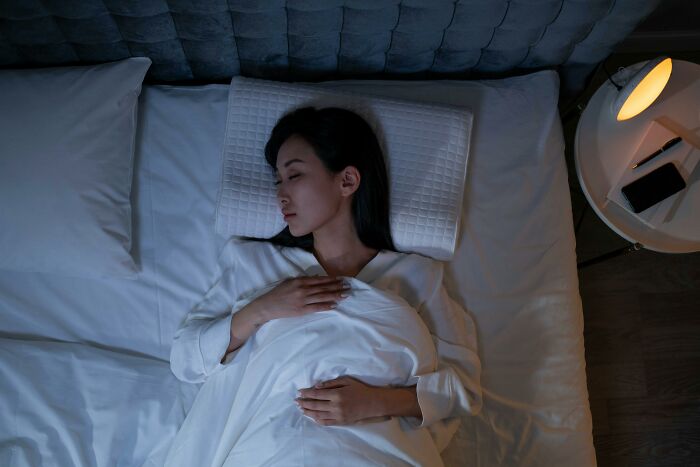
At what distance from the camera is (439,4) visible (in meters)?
1.40

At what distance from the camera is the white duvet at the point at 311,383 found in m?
1.24

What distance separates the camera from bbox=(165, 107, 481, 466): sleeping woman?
1.26 meters

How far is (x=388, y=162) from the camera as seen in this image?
1.56 metres

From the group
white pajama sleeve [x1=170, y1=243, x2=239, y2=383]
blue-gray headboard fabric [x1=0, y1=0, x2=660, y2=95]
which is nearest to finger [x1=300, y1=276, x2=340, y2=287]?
white pajama sleeve [x1=170, y1=243, x2=239, y2=383]

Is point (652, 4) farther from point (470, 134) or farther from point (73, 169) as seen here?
point (73, 169)

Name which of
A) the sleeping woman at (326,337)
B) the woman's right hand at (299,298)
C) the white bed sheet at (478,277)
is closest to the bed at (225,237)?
the white bed sheet at (478,277)

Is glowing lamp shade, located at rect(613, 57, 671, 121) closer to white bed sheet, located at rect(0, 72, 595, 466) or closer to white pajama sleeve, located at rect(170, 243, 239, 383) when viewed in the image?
white bed sheet, located at rect(0, 72, 595, 466)

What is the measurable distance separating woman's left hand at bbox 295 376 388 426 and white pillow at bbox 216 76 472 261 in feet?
1.39

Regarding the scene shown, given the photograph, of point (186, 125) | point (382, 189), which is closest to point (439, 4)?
point (382, 189)

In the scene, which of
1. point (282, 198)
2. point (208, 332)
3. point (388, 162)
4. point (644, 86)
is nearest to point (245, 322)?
point (208, 332)

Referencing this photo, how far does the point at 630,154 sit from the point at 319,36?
0.88 metres

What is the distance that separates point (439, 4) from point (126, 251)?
992 mm

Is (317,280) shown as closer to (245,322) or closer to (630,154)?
(245,322)

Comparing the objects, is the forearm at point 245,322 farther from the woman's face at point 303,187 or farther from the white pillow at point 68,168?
the white pillow at point 68,168
